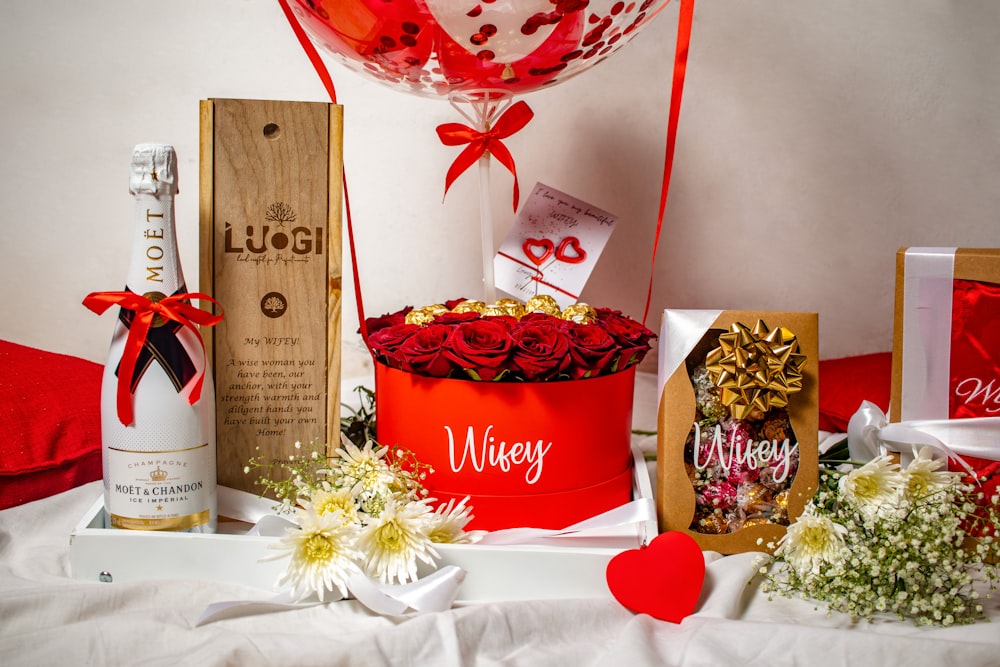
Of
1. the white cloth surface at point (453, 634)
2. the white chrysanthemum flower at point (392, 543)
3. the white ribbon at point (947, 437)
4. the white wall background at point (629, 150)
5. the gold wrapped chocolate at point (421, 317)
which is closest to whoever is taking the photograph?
the white cloth surface at point (453, 634)

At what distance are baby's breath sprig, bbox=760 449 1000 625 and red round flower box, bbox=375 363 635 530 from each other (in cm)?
23

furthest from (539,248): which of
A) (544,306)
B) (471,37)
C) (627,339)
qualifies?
(471,37)

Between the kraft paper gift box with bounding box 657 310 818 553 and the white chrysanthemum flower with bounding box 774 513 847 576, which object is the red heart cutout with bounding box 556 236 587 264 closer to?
the kraft paper gift box with bounding box 657 310 818 553

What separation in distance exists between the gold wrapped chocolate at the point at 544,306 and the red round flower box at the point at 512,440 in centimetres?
13

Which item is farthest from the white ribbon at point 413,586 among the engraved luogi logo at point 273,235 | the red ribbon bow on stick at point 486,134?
the red ribbon bow on stick at point 486,134

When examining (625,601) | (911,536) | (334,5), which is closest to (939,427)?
(911,536)

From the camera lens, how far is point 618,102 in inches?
61.8

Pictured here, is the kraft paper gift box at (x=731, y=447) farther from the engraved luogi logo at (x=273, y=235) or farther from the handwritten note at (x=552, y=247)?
the engraved luogi logo at (x=273, y=235)

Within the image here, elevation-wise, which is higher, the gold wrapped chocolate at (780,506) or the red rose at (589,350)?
the red rose at (589,350)


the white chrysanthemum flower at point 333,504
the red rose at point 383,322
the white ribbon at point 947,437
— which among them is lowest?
the white chrysanthemum flower at point 333,504

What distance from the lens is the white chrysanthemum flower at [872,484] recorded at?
90 cm

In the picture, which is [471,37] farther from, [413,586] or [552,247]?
[413,586]

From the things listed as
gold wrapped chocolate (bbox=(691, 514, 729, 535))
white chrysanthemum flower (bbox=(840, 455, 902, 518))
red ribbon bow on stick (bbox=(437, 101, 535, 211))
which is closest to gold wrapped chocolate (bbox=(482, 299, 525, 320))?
red ribbon bow on stick (bbox=(437, 101, 535, 211))

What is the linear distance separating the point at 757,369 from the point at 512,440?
0.30 meters
